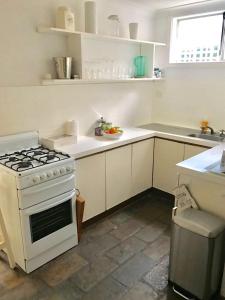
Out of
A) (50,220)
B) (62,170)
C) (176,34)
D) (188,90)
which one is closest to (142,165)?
(188,90)

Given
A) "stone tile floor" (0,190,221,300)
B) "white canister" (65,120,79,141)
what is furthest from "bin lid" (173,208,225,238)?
"white canister" (65,120,79,141)

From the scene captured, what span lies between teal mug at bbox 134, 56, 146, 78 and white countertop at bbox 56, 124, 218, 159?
2.37 ft

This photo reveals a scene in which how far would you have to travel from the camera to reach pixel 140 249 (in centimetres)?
241

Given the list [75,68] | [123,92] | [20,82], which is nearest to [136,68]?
[123,92]

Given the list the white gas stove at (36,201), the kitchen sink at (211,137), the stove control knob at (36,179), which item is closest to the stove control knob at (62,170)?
the white gas stove at (36,201)

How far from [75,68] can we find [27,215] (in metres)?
1.51

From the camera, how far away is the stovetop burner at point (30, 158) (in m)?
2.03

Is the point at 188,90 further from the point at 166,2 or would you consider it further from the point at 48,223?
the point at 48,223

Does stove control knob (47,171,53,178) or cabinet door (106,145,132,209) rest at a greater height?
stove control knob (47,171,53,178)

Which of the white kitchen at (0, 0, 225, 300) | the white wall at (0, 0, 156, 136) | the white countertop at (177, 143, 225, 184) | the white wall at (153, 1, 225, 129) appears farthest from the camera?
the white wall at (153, 1, 225, 129)

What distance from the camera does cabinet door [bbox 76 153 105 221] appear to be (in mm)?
2516

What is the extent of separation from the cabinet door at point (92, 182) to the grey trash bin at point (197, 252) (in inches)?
41.0

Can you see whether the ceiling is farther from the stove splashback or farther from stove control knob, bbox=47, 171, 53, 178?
stove control knob, bbox=47, 171, 53, 178

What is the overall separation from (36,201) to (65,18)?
1.66 metres
